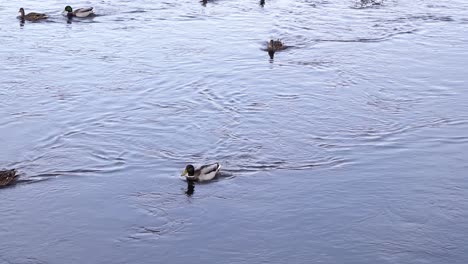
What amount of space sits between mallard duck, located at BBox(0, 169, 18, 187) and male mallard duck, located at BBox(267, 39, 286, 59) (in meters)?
13.1

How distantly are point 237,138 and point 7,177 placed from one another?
614 centimetres

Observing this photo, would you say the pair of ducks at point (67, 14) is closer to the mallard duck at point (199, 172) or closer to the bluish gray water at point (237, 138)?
the bluish gray water at point (237, 138)

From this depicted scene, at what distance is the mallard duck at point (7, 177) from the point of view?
65.1 ft

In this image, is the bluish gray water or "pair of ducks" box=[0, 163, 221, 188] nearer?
the bluish gray water

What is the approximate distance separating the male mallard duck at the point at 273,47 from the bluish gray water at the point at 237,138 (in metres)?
0.32

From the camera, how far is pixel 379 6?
3869 cm

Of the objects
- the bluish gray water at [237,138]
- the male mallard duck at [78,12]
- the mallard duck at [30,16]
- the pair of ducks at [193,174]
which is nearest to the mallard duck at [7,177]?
the pair of ducks at [193,174]

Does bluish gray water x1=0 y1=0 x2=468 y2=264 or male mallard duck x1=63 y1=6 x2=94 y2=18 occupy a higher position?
male mallard duck x1=63 y1=6 x2=94 y2=18

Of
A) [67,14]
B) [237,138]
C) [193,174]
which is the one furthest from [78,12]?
[193,174]

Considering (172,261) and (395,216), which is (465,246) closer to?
(395,216)

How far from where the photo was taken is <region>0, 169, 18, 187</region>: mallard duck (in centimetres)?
1984

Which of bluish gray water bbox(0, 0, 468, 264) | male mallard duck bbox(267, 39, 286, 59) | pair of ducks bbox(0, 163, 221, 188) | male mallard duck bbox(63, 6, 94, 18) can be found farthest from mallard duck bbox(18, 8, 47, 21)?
pair of ducks bbox(0, 163, 221, 188)

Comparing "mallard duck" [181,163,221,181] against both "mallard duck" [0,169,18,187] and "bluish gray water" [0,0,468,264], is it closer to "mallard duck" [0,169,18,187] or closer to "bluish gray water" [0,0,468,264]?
"bluish gray water" [0,0,468,264]

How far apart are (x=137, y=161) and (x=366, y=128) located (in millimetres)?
6560
